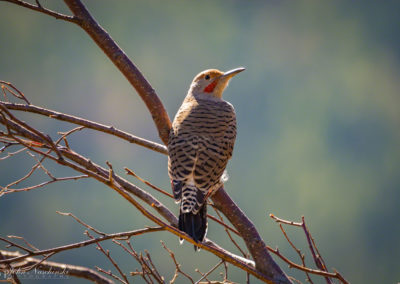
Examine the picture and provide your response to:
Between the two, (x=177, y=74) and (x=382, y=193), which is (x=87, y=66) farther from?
(x=382, y=193)

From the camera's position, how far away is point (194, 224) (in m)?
2.10

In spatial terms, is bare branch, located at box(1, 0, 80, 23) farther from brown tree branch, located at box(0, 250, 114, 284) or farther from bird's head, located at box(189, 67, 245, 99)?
bird's head, located at box(189, 67, 245, 99)

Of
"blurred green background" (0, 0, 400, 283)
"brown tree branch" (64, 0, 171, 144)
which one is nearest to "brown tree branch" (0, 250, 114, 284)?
"brown tree branch" (64, 0, 171, 144)

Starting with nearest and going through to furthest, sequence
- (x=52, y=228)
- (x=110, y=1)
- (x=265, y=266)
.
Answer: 1. (x=265, y=266)
2. (x=52, y=228)
3. (x=110, y=1)

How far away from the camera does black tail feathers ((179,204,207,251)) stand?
2.06 m

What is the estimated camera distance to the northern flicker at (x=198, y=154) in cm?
217

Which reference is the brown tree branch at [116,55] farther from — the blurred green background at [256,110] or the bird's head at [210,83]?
the blurred green background at [256,110]

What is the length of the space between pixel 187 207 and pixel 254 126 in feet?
70.2

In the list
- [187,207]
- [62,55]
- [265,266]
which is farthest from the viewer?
[62,55]

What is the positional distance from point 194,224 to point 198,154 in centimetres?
57

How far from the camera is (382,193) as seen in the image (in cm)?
2195

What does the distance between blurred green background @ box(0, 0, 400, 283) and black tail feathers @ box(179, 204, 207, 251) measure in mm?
14038

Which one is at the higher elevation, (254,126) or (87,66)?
(87,66)

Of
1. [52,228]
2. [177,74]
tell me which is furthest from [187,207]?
[177,74]
